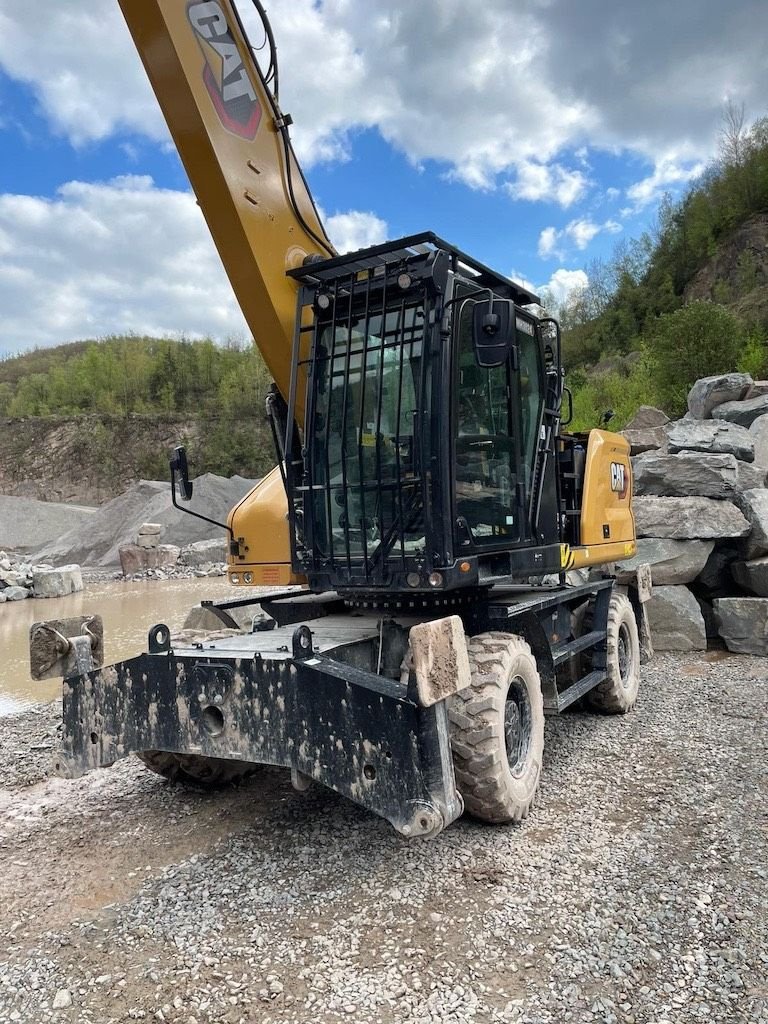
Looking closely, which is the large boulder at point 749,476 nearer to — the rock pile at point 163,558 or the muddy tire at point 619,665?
the muddy tire at point 619,665

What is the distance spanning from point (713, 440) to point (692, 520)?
1994mm

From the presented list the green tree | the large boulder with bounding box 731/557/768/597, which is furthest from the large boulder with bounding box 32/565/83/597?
the green tree

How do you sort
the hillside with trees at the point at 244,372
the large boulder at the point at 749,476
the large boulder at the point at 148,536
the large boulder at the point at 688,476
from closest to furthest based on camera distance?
the large boulder at the point at 688,476 < the large boulder at the point at 749,476 < the large boulder at the point at 148,536 < the hillside with trees at the point at 244,372

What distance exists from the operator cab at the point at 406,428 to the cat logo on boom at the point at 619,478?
161cm

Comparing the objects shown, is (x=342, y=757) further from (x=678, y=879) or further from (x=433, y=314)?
(x=433, y=314)

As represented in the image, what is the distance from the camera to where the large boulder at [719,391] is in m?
12.0

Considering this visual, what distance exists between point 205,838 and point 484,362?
2.51 meters

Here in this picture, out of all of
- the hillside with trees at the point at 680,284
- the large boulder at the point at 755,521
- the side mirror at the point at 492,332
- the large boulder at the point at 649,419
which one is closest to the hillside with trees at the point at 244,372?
the hillside with trees at the point at 680,284

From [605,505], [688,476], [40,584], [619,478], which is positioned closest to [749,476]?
[688,476]

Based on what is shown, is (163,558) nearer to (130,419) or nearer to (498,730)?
(498,730)

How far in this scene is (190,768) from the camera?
3965 millimetres

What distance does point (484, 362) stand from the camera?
3.31 metres

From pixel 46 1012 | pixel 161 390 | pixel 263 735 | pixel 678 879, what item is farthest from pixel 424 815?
pixel 161 390

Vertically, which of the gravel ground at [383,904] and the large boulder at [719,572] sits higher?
the large boulder at [719,572]
